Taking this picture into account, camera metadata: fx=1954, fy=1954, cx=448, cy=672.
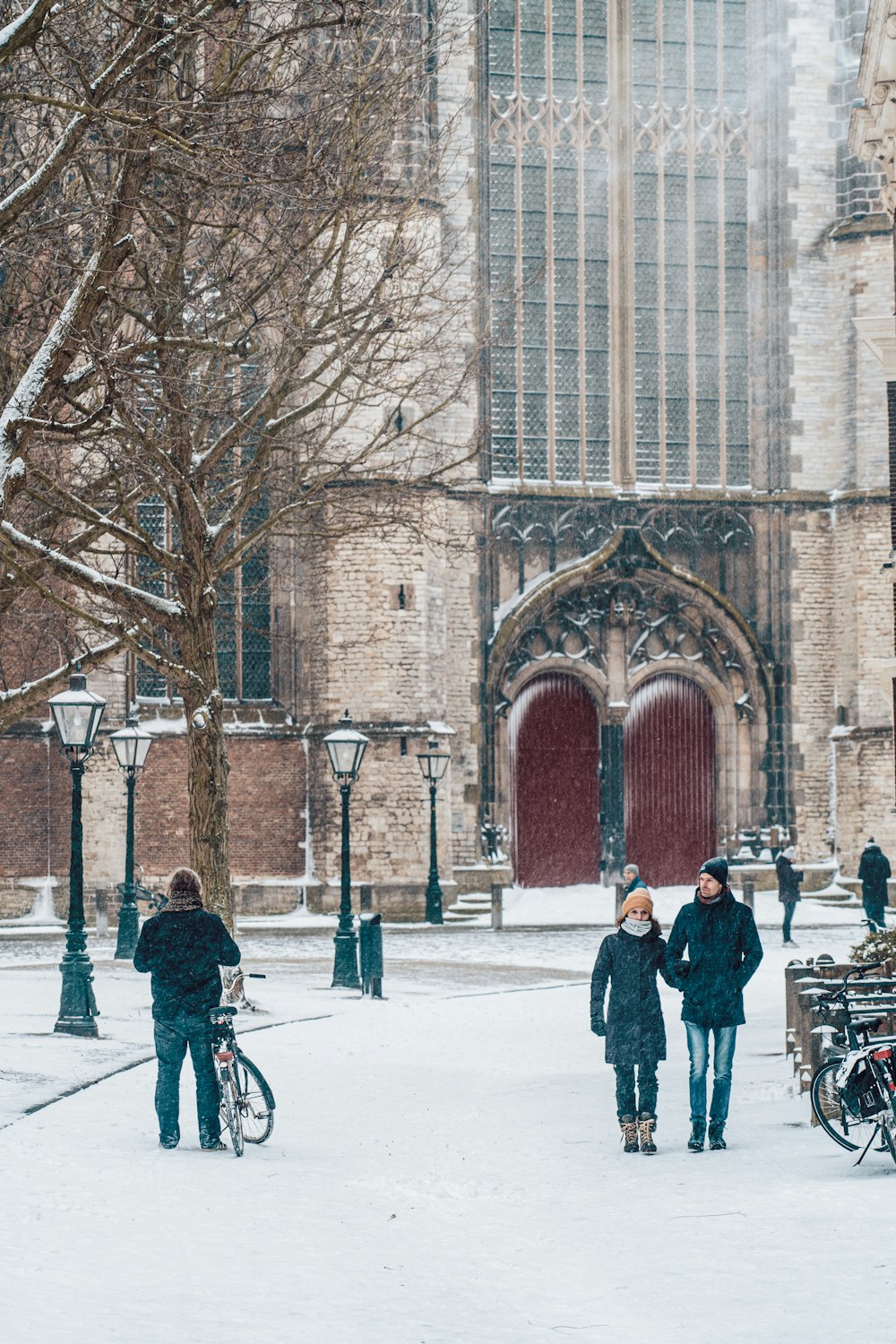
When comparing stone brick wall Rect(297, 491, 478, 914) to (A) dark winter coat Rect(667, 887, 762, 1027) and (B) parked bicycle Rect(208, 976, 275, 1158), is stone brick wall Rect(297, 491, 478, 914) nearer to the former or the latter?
(B) parked bicycle Rect(208, 976, 275, 1158)

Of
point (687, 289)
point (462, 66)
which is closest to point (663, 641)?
point (687, 289)

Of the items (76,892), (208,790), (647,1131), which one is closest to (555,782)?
(208,790)

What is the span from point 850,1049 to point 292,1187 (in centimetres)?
269

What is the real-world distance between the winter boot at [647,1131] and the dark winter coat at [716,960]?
532mm

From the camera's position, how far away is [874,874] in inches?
995

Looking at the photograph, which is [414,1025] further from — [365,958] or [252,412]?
[252,412]

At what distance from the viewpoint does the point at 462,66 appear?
30672 millimetres

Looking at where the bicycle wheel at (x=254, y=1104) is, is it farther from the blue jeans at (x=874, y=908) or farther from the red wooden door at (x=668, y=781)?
the red wooden door at (x=668, y=781)

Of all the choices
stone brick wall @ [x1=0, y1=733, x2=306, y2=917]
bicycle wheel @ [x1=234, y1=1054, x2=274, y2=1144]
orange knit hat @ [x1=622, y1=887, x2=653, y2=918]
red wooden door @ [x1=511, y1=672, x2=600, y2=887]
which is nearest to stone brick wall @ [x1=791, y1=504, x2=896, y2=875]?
red wooden door @ [x1=511, y1=672, x2=600, y2=887]

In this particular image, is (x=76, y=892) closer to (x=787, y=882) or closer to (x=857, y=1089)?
(x=857, y=1089)

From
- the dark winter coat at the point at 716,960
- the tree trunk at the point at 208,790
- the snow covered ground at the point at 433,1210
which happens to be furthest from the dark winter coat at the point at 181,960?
the tree trunk at the point at 208,790

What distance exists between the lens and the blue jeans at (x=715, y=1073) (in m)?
9.81

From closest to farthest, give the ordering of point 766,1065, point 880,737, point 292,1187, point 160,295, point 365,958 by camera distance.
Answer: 1. point 292,1187
2. point 766,1065
3. point 160,295
4. point 365,958
5. point 880,737

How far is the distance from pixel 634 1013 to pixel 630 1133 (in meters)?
0.60
